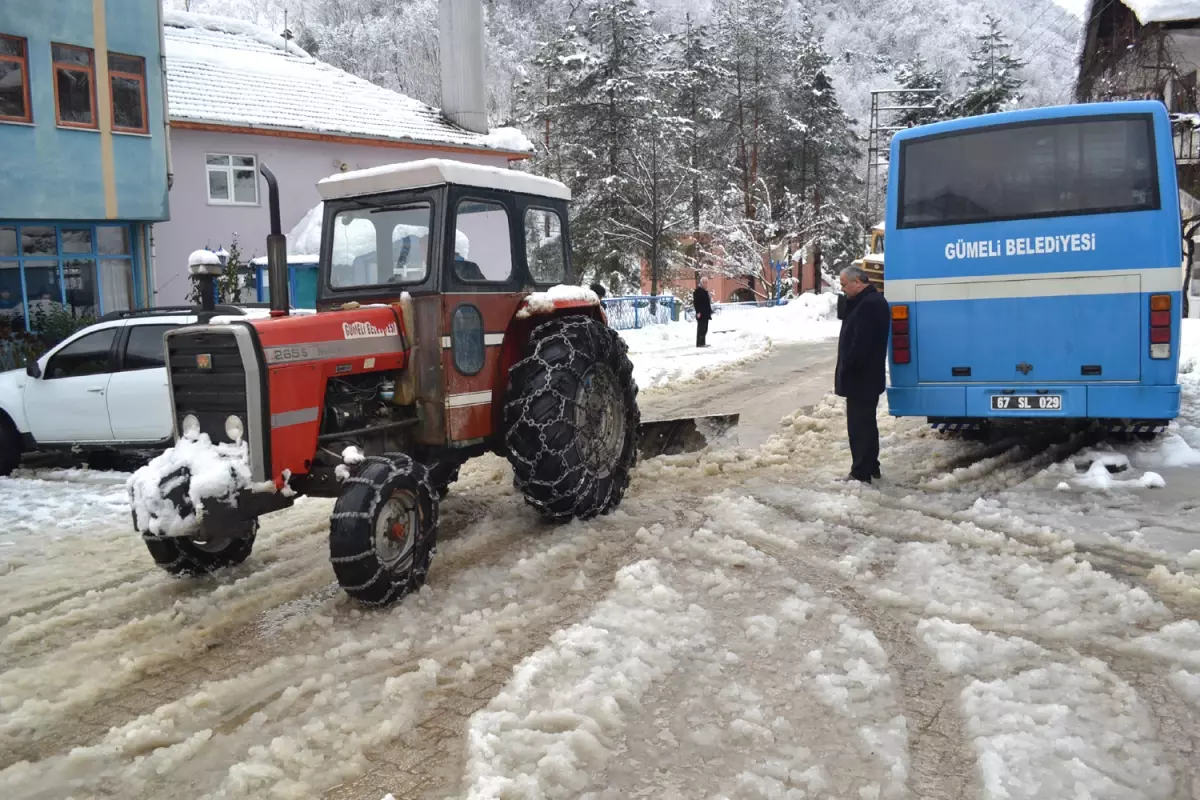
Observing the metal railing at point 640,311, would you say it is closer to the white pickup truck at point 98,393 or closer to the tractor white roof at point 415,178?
the white pickup truck at point 98,393

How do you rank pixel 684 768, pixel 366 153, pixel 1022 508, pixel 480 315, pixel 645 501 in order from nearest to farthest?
pixel 684 768
pixel 480 315
pixel 1022 508
pixel 645 501
pixel 366 153

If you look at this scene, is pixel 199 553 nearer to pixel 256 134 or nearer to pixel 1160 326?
pixel 1160 326

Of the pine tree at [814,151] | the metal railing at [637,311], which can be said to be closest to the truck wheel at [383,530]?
the metal railing at [637,311]

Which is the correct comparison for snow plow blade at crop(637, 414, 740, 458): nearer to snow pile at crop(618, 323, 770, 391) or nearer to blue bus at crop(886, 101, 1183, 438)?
blue bus at crop(886, 101, 1183, 438)

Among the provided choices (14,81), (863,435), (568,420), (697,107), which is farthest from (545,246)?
(697,107)

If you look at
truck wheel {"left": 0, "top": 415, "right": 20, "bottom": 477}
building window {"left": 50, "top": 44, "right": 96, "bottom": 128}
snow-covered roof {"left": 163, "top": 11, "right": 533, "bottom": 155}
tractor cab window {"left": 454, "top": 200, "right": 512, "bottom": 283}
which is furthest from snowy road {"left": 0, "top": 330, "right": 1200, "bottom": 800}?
snow-covered roof {"left": 163, "top": 11, "right": 533, "bottom": 155}

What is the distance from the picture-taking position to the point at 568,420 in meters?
6.07

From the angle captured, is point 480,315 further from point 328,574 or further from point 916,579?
point 916,579

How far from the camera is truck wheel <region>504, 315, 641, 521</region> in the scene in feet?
19.7

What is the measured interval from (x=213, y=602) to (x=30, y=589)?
134cm

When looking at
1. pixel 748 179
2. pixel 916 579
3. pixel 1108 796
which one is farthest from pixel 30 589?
pixel 748 179

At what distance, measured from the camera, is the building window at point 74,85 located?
16.6 m

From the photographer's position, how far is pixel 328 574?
564cm

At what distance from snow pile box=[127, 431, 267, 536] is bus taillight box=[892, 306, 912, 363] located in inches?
209
